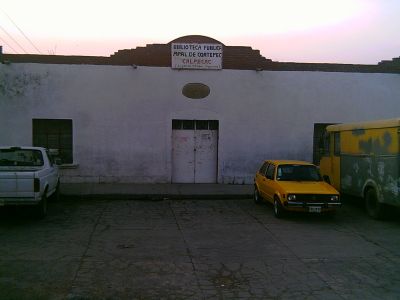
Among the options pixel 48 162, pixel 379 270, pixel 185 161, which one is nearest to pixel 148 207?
pixel 48 162

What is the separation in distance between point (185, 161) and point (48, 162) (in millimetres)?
6696

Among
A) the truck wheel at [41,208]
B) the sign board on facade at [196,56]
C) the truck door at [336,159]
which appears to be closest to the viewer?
the truck wheel at [41,208]

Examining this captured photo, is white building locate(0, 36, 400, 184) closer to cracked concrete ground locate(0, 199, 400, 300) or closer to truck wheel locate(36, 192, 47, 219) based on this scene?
cracked concrete ground locate(0, 199, 400, 300)

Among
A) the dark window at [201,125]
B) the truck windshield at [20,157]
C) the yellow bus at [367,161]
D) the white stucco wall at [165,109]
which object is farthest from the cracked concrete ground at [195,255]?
the dark window at [201,125]

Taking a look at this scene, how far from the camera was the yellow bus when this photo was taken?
11578 mm

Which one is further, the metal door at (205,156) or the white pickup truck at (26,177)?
the metal door at (205,156)

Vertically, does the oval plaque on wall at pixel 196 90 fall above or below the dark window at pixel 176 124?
above

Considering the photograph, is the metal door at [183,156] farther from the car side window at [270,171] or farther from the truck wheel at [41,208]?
the truck wheel at [41,208]

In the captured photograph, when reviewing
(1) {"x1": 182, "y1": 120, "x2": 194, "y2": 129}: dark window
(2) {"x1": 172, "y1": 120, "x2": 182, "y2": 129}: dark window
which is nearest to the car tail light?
(2) {"x1": 172, "y1": 120, "x2": 182, "y2": 129}: dark window

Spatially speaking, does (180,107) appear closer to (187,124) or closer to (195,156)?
(187,124)

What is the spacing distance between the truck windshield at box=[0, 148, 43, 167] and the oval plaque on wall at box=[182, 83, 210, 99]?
7.10 meters

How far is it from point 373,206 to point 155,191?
6983 millimetres

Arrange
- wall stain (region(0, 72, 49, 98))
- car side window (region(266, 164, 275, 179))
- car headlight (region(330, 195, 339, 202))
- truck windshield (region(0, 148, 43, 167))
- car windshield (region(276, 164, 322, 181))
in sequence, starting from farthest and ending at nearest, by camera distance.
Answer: wall stain (region(0, 72, 49, 98))
car side window (region(266, 164, 275, 179))
car windshield (region(276, 164, 322, 181))
truck windshield (region(0, 148, 43, 167))
car headlight (region(330, 195, 339, 202))

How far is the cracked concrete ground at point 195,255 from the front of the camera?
21.3 feet
